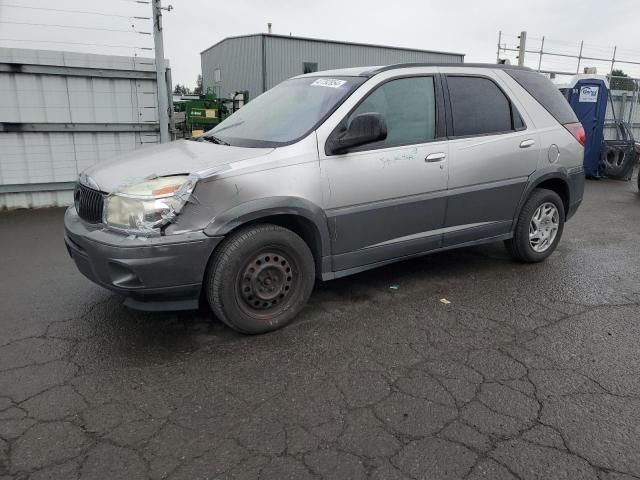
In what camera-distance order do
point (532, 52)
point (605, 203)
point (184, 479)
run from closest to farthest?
point (184, 479)
point (605, 203)
point (532, 52)

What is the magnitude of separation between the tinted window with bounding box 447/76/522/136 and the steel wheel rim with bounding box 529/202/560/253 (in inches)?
37.9

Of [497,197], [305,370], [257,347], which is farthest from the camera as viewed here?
[497,197]

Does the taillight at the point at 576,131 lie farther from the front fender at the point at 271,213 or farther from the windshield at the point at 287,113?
the front fender at the point at 271,213

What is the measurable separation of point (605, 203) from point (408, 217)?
255 inches

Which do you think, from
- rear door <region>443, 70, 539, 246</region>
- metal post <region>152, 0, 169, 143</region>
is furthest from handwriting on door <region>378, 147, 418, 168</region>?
metal post <region>152, 0, 169, 143</region>

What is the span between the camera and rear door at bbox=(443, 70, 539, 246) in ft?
14.1

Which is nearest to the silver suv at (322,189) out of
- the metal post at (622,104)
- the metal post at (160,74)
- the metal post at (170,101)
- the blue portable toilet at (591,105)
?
the metal post at (160,74)

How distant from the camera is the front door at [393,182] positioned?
370cm

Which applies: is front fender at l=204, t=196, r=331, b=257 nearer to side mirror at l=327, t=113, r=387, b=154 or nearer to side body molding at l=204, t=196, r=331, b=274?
side body molding at l=204, t=196, r=331, b=274

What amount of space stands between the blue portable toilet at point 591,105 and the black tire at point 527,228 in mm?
6984

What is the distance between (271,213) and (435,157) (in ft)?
5.03

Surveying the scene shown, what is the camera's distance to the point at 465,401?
2.79m

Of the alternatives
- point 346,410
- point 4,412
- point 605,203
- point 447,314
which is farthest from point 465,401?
point 605,203

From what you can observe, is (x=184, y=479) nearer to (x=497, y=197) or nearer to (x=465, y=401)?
(x=465, y=401)
